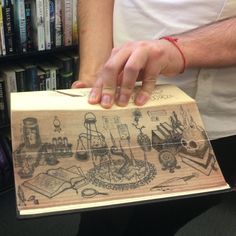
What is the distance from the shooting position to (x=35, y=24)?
1.47 m

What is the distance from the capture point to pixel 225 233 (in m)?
1.48

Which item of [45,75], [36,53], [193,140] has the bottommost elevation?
[45,75]

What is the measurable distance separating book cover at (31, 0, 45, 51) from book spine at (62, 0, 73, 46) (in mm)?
98

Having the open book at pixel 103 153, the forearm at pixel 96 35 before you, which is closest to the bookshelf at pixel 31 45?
the forearm at pixel 96 35

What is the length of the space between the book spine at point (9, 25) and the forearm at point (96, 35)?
0.77 m

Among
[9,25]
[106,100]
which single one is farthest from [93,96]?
[9,25]

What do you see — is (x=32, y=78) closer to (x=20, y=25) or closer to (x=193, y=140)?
(x=20, y=25)

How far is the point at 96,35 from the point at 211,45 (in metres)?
0.23

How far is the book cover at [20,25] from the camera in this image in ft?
4.62

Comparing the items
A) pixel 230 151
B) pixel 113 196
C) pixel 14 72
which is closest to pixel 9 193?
pixel 14 72

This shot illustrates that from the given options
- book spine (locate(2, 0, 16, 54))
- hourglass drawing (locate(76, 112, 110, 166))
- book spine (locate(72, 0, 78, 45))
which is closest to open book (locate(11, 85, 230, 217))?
hourglass drawing (locate(76, 112, 110, 166))

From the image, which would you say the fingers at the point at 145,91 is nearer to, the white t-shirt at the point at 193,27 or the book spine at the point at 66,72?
the white t-shirt at the point at 193,27

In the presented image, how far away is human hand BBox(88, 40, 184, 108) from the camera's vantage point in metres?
0.52

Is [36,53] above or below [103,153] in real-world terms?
below
